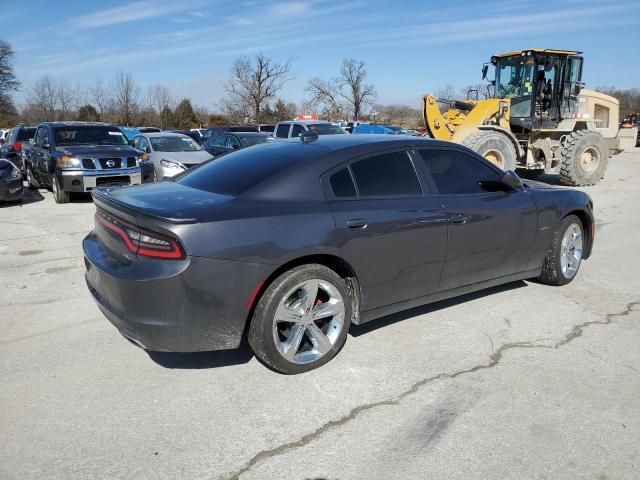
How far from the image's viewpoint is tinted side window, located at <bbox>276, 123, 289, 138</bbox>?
694 inches

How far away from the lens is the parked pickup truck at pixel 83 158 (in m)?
10.6

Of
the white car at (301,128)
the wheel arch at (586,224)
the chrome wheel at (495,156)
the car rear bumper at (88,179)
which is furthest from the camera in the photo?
the white car at (301,128)

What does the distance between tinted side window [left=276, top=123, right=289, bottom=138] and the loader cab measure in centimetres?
678

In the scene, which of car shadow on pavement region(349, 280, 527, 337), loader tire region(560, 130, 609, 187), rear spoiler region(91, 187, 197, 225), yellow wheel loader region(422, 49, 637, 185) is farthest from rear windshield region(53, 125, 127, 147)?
loader tire region(560, 130, 609, 187)

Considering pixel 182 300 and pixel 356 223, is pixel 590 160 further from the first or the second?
pixel 182 300

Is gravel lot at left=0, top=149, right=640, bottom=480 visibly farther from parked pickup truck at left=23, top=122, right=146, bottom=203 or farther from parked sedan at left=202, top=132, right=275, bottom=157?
parked sedan at left=202, top=132, right=275, bottom=157

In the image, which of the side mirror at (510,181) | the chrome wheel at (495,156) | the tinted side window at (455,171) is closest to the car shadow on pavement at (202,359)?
the tinted side window at (455,171)

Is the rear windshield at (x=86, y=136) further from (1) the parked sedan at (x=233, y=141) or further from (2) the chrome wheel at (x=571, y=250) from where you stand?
(2) the chrome wheel at (x=571, y=250)

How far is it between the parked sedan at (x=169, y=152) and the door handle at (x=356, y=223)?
352 inches

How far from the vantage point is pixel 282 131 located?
17797 mm

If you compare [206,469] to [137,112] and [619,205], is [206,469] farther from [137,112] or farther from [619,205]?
[137,112]

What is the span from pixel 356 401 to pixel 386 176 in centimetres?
171

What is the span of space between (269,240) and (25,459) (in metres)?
1.76

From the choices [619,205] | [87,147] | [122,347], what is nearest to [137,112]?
[87,147]
